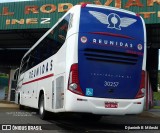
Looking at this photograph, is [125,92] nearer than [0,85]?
Yes

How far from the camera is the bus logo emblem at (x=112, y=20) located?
10.1m

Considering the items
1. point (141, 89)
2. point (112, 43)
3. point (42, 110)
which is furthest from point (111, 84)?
point (42, 110)

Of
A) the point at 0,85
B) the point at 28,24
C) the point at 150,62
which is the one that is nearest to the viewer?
the point at 28,24

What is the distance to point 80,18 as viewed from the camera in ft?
32.3

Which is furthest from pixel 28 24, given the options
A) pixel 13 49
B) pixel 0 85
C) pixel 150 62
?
pixel 0 85

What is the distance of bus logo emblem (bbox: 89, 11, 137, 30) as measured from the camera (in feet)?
33.1

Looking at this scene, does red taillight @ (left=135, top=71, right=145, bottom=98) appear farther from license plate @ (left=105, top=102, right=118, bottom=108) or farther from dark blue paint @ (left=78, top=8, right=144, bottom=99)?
license plate @ (left=105, top=102, right=118, bottom=108)

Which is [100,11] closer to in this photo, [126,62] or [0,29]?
[126,62]

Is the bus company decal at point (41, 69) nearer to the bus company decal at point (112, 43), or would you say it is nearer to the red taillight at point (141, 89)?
the bus company decal at point (112, 43)

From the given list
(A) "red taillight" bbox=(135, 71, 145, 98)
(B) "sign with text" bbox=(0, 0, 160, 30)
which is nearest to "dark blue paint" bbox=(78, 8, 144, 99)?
(A) "red taillight" bbox=(135, 71, 145, 98)

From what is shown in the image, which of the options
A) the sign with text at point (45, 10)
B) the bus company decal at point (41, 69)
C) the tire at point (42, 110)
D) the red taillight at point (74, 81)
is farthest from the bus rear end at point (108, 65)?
the sign with text at point (45, 10)

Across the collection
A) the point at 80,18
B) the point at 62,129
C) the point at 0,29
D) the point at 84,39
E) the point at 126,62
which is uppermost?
Answer: the point at 0,29

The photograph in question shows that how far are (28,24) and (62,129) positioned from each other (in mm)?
17124

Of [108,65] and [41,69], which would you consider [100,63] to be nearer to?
[108,65]
